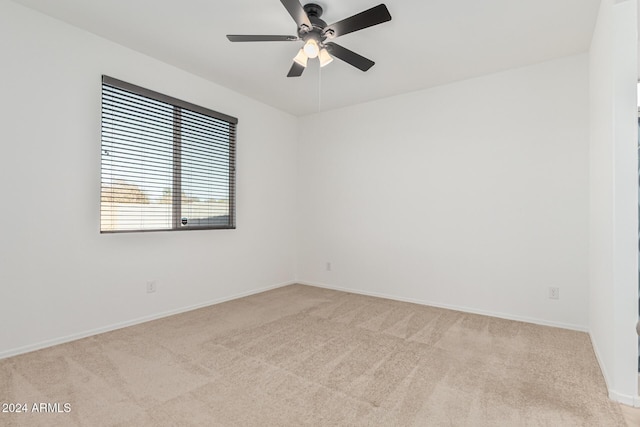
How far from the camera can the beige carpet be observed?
65.9 inches

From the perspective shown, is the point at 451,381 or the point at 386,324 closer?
the point at 451,381

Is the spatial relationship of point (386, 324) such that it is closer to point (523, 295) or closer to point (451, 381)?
point (451, 381)

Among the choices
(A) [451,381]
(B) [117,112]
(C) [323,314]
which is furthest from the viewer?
(C) [323,314]

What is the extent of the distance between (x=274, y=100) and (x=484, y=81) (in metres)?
2.51

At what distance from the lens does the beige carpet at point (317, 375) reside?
1.67 meters

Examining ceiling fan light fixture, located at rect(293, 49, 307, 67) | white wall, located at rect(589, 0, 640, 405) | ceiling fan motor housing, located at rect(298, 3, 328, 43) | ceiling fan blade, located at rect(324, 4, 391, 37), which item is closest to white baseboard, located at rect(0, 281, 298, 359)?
ceiling fan light fixture, located at rect(293, 49, 307, 67)

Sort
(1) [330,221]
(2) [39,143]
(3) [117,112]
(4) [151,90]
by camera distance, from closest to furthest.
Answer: (2) [39,143] < (3) [117,112] < (4) [151,90] < (1) [330,221]

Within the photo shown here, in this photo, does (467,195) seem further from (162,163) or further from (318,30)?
(162,163)

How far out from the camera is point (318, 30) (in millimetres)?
2293

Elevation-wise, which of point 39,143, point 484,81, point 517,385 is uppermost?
point 484,81

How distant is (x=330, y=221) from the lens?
464 cm

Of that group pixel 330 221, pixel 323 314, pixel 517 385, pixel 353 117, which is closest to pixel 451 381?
pixel 517 385

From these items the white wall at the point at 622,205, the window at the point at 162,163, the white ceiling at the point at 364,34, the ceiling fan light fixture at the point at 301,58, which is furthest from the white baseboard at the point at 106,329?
the white wall at the point at 622,205

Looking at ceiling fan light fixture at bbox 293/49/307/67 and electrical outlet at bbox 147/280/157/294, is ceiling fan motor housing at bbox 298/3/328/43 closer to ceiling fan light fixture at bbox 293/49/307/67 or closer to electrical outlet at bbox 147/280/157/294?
ceiling fan light fixture at bbox 293/49/307/67
